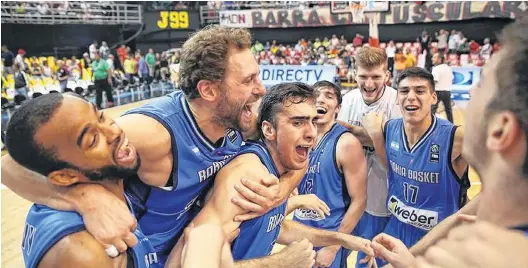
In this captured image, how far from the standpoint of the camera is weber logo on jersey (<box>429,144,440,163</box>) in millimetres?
3258

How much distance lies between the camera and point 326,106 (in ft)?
11.8

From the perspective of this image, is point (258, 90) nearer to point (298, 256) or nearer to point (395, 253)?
point (298, 256)

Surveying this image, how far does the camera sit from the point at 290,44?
21578 millimetres

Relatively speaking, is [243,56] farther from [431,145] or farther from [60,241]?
[431,145]

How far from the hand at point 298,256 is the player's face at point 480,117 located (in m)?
1.38

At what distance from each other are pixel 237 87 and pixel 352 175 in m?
1.32

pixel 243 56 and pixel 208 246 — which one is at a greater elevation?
pixel 243 56

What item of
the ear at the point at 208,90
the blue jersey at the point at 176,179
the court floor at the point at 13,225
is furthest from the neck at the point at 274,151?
the court floor at the point at 13,225

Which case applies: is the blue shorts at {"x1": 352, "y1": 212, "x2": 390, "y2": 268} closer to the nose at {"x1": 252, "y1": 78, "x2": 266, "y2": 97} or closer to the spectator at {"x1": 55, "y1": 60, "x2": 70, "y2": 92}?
the nose at {"x1": 252, "y1": 78, "x2": 266, "y2": 97}

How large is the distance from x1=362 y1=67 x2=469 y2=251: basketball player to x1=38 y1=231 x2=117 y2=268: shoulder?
2.41m

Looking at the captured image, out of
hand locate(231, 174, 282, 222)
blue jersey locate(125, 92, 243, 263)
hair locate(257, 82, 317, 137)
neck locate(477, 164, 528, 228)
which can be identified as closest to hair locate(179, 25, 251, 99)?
blue jersey locate(125, 92, 243, 263)

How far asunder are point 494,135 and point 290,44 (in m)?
21.0

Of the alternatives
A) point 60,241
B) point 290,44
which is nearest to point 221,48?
point 60,241

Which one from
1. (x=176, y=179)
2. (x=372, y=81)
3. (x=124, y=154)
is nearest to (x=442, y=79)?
(x=372, y=81)
